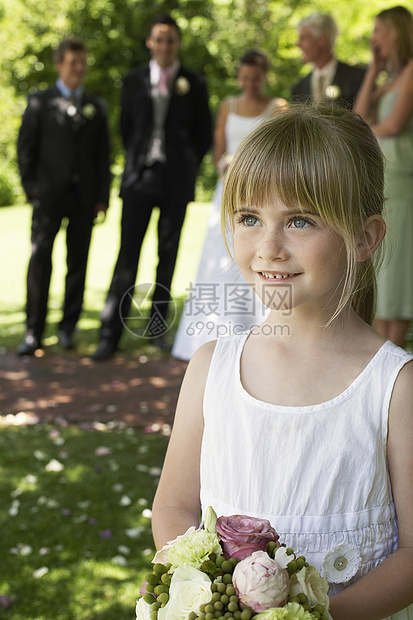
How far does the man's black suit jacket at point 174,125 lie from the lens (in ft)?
21.0

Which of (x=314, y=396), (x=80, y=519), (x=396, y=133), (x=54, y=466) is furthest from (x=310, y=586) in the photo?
(x=396, y=133)

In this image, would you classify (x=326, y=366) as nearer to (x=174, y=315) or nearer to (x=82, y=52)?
(x=82, y=52)

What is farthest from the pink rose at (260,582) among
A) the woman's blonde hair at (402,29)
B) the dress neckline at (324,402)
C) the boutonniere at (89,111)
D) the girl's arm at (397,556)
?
the boutonniere at (89,111)

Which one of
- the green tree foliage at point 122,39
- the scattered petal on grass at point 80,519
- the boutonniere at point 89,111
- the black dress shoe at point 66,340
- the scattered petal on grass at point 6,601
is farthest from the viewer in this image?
the green tree foliage at point 122,39

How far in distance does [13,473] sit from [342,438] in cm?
321

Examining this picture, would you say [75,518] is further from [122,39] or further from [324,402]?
[122,39]

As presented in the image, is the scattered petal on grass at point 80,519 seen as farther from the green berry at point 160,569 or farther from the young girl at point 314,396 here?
the green berry at point 160,569

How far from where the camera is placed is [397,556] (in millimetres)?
1422

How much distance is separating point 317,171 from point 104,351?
5364 millimetres

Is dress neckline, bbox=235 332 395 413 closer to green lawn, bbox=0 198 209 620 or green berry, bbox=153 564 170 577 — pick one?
green berry, bbox=153 564 170 577

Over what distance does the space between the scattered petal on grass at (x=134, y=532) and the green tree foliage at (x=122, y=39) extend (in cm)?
1833

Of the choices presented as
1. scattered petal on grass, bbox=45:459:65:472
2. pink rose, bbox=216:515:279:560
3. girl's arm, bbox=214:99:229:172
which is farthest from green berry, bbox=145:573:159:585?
girl's arm, bbox=214:99:229:172

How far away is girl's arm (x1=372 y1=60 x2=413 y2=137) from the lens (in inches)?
176

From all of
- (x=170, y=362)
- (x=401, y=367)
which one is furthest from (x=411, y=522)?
(x=170, y=362)
